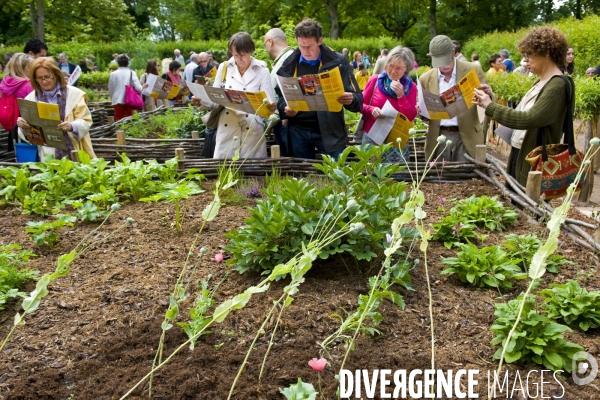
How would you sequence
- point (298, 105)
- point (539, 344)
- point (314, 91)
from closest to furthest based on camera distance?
point (539, 344)
point (314, 91)
point (298, 105)

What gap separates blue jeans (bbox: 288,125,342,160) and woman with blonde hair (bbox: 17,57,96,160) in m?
1.94

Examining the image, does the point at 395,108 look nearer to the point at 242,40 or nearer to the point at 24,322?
the point at 242,40

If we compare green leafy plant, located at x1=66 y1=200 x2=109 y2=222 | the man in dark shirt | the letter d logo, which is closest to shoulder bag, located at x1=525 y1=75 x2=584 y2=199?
the man in dark shirt

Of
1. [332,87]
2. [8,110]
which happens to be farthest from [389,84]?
[8,110]

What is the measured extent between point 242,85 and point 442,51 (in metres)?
1.85

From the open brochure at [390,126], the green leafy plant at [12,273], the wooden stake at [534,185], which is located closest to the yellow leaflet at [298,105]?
the open brochure at [390,126]

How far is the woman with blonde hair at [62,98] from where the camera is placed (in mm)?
5312

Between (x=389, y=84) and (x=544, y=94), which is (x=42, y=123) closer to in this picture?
(x=389, y=84)

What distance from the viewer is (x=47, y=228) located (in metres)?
4.00

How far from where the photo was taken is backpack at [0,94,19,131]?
6551 millimetres

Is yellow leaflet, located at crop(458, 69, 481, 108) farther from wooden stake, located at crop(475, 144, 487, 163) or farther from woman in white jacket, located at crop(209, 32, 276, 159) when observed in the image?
woman in white jacket, located at crop(209, 32, 276, 159)

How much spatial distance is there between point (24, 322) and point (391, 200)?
2.09 meters

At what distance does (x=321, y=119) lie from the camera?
5266 mm

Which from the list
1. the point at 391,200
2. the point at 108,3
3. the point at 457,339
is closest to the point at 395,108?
the point at 391,200
